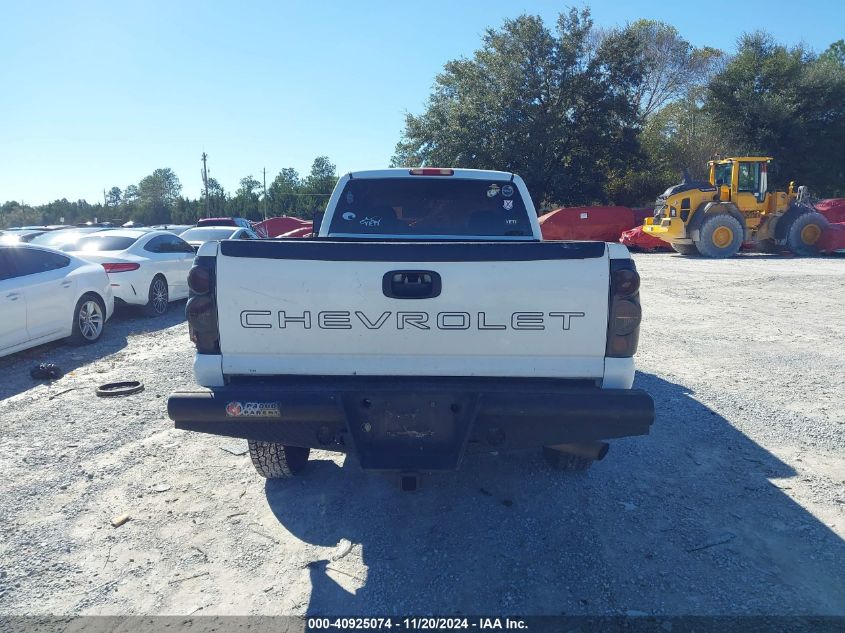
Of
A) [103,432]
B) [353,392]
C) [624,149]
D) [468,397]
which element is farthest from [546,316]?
[624,149]

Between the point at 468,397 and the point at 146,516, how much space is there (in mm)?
2263

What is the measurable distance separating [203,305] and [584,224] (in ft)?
75.2

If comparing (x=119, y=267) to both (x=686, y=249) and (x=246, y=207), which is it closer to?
(x=686, y=249)

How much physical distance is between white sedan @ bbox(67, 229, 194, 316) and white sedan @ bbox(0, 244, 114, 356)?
38.9 inches

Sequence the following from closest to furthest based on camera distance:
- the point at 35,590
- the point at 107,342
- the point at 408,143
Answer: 1. the point at 35,590
2. the point at 107,342
3. the point at 408,143

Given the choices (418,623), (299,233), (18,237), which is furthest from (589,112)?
(418,623)

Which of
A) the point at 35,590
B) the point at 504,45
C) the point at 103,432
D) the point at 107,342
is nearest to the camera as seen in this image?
the point at 35,590

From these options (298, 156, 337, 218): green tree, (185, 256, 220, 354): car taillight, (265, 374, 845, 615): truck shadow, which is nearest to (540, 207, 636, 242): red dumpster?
(265, 374, 845, 615): truck shadow

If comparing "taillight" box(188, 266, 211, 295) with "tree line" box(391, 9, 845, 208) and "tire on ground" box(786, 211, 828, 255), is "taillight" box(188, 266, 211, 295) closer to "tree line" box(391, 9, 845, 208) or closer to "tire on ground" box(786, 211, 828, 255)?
"tire on ground" box(786, 211, 828, 255)

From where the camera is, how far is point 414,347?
3318 mm

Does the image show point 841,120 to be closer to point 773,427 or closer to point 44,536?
point 773,427

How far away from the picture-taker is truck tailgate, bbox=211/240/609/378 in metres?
3.24

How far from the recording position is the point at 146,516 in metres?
3.94

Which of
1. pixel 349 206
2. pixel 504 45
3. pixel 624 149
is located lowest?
pixel 349 206
